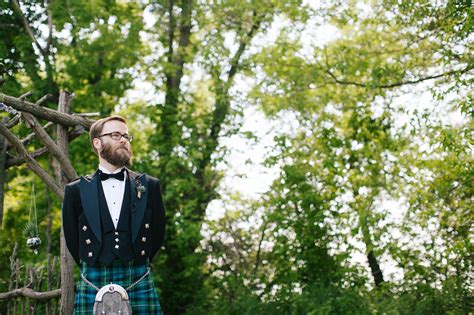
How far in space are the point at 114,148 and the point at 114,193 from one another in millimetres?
262

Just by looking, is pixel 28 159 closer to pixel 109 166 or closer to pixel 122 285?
pixel 109 166

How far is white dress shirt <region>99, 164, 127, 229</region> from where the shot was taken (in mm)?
4105

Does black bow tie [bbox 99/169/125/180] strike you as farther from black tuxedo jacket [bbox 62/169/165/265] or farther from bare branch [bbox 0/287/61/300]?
bare branch [bbox 0/287/61/300]

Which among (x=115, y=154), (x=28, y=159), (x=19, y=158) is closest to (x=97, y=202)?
(x=115, y=154)

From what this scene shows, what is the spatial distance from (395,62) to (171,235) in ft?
13.4

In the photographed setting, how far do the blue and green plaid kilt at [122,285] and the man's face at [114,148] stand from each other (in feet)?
1.93

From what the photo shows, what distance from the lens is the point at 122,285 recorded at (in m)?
4.10

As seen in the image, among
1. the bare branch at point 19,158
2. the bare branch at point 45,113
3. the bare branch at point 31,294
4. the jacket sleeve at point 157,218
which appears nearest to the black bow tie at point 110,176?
the jacket sleeve at point 157,218

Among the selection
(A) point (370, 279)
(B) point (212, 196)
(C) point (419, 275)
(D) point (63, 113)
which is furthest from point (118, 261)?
(B) point (212, 196)

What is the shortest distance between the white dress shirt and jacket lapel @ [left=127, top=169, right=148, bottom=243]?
2.4 inches

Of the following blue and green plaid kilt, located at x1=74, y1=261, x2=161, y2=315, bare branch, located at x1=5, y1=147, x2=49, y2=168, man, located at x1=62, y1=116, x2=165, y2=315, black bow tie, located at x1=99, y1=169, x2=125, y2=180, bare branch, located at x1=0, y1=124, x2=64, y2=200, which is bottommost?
blue and green plaid kilt, located at x1=74, y1=261, x2=161, y2=315

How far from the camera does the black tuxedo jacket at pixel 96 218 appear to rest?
4062 mm

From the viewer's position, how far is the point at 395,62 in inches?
368

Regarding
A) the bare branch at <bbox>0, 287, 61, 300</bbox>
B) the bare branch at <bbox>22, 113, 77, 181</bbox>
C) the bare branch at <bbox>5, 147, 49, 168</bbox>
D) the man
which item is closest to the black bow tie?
the man
